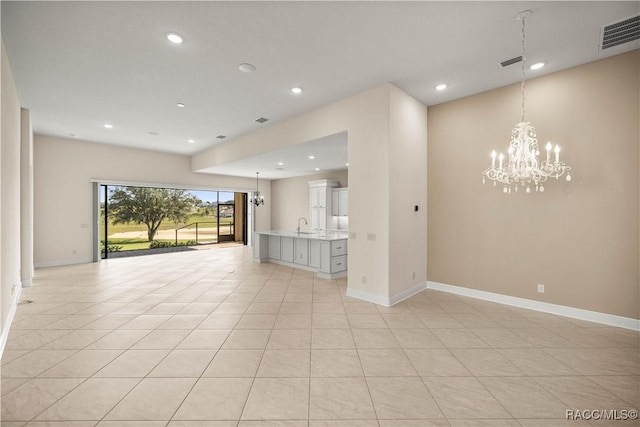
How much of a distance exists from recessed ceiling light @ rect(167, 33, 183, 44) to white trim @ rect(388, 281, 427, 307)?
4.20m

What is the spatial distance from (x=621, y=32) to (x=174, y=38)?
472cm

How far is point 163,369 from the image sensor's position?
243cm

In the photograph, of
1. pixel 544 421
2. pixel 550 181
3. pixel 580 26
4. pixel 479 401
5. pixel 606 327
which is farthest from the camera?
pixel 550 181

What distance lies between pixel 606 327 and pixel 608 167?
6.40 feet

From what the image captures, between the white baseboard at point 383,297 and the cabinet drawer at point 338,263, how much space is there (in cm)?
125

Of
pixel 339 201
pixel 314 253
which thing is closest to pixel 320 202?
pixel 339 201

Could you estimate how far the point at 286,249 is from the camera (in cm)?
716

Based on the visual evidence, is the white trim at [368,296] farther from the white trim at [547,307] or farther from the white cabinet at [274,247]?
the white cabinet at [274,247]

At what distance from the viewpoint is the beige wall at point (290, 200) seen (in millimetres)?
10867

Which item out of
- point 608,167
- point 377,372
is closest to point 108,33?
point 377,372

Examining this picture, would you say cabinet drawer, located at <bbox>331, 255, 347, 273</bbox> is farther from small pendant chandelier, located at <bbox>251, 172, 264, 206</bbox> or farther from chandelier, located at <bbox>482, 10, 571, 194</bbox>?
small pendant chandelier, located at <bbox>251, 172, 264, 206</bbox>

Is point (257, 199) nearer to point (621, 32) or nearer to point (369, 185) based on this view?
point (369, 185)

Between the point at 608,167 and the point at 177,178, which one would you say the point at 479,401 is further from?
the point at 177,178

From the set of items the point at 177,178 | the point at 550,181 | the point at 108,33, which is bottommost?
the point at 550,181
